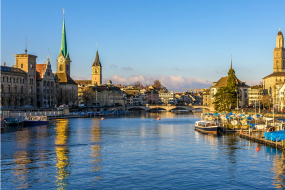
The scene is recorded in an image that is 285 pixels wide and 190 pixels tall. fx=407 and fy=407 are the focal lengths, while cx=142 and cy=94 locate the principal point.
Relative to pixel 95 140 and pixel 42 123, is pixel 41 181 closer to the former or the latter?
pixel 95 140

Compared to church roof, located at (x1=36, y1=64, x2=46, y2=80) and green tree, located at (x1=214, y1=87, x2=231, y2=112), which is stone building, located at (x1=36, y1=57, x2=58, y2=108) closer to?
church roof, located at (x1=36, y1=64, x2=46, y2=80)

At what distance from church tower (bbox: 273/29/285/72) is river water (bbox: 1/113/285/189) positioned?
152m

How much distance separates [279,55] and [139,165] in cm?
17142

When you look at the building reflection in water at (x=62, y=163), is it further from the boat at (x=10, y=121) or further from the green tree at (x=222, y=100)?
the green tree at (x=222, y=100)

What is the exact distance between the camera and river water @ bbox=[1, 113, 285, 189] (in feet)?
99.8

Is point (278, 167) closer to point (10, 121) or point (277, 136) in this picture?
point (277, 136)

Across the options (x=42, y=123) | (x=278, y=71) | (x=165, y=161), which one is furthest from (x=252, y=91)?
(x=165, y=161)

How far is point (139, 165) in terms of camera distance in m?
37.1

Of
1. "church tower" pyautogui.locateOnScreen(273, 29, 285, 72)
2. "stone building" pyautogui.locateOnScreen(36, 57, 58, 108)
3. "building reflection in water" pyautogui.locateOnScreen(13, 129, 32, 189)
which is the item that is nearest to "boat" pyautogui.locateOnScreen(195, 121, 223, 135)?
"building reflection in water" pyautogui.locateOnScreen(13, 129, 32, 189)

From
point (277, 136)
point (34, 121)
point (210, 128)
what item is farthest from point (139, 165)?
point (34, 121)

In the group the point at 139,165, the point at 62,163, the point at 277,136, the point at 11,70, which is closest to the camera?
the point at 139,165

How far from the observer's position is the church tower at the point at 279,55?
634ft

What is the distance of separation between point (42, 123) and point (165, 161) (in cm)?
5449

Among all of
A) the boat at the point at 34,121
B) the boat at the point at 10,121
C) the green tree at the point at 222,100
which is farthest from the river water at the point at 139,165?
the green tree at the point at 222,100
